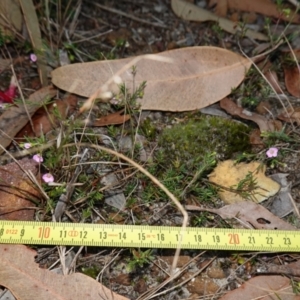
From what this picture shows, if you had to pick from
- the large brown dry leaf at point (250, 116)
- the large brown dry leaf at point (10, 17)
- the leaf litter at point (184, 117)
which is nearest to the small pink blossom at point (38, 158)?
the leaf litter at point (184, 117)

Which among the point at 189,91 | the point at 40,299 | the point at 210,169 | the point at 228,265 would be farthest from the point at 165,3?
the point at 40,299

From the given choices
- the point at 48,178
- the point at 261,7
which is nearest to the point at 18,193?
the point at 48,178

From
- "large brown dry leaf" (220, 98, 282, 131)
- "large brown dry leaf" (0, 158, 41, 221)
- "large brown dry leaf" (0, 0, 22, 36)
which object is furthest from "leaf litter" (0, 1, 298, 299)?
"large brown dry leaf" (0, 0, 22, 36)

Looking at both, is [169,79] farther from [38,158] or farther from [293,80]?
[38,158]

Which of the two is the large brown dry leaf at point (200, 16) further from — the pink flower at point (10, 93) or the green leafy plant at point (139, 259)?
the green leafy plant at point (139, 259)

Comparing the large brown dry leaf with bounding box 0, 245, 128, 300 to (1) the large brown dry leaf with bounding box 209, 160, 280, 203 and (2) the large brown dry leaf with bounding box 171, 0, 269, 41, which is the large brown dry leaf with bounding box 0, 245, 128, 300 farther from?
(2) the large brown dry leaf with bounding box 171, 0, 269, 41

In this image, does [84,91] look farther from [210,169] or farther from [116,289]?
[116,289]
